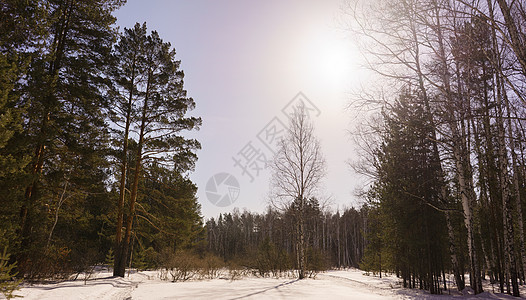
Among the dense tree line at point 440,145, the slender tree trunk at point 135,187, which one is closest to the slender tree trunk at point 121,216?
the slender tree trunk at point 135,187

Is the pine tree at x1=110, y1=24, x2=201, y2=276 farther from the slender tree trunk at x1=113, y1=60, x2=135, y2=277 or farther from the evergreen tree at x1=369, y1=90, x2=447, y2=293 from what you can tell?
the evergreen tree at x1=369, y1=90, x2=447, y2=293

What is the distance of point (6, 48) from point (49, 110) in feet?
7.48

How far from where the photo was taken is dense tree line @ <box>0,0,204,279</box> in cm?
852

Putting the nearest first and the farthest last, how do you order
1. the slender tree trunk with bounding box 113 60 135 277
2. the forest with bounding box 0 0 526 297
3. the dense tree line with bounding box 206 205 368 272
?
the forest with bounding box 0 0 526 297 → the slender tree trunk with bounding box 113 60 135 277 → the dense tree line with bounding box 206 205 368 272

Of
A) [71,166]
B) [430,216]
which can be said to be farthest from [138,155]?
[430,216]

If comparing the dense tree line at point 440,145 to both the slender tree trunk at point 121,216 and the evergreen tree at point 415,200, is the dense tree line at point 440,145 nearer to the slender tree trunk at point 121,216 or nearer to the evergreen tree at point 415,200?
the evergreen tree at point 415,200

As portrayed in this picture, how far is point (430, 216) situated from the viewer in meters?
A: 11.6

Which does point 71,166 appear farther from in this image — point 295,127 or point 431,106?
point 431,106

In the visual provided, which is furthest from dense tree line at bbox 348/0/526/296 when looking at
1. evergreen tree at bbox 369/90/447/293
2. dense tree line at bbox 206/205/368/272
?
dense tree line at bbox 206/205/368/272

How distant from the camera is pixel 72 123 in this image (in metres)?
→ 11.3

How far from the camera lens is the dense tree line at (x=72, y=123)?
8.52 meters

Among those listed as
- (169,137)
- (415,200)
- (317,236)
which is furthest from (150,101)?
(317,236)

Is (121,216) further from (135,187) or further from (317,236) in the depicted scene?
(317,236)

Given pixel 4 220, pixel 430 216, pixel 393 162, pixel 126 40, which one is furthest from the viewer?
pixel 126 40
